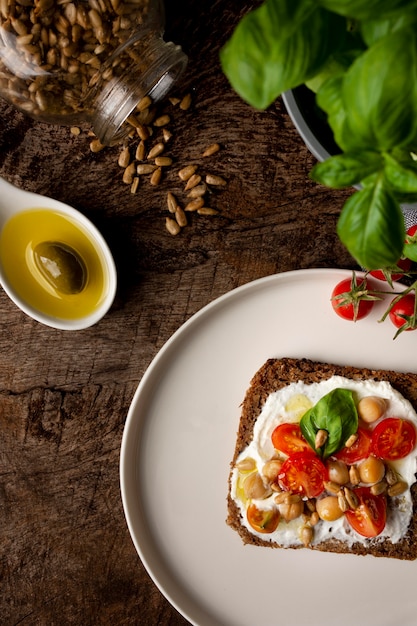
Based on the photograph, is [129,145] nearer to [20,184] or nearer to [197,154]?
[197,154]

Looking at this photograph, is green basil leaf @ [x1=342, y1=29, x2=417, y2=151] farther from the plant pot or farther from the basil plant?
the plant pot

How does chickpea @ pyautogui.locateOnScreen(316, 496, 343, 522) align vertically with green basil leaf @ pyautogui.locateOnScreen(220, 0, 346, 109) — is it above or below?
below

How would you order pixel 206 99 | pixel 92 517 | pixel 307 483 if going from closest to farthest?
pixel 307 483, pixel 206 99, pixel 92 517

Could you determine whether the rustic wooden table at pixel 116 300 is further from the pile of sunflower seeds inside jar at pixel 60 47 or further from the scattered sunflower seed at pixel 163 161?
the pile of sunflower seeds inside jar at pixel 60 47

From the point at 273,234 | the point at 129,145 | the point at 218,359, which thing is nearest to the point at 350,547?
the point at 218,359

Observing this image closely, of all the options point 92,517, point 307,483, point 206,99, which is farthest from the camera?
point 92,517

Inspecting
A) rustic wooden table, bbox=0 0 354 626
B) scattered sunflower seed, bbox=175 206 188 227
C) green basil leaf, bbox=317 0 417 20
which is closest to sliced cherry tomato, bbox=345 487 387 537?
rustic wooden table, bbox=0 0 354 626
